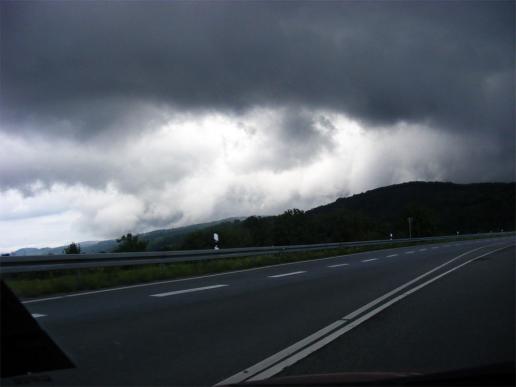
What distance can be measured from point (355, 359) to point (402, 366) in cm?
49

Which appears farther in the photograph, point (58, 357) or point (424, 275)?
point (424, 275)

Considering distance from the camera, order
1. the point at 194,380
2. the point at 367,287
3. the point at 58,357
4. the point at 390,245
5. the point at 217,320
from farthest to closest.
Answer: the point at 390,245
the point at 367,287
the point at 217,320
the point at 194,380
the point at 58,357

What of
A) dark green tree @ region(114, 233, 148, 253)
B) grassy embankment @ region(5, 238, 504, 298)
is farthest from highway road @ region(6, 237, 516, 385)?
dark green tree @ region(114, 233, 148, 253)

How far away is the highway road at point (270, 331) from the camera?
4441mm

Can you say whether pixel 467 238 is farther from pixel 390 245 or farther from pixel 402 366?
pixel 402 366

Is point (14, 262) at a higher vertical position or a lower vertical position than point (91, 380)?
higher

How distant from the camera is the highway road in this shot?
14.6ft

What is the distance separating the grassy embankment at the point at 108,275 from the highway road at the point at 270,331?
3.99 feet

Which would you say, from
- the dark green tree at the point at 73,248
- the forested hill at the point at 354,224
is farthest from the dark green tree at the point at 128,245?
the forested hill at the point at 354,224

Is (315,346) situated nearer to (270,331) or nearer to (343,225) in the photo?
(270,331)

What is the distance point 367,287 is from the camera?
10.9m

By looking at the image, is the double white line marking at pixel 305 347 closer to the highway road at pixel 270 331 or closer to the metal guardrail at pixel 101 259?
the highway road at pixel 270 331

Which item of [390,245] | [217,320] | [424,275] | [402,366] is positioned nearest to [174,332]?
[217,320]

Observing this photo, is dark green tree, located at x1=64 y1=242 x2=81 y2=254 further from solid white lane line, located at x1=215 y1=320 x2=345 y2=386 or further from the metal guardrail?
solid white lane line, located at x1=215 y1=320 x2=345 y2=386
